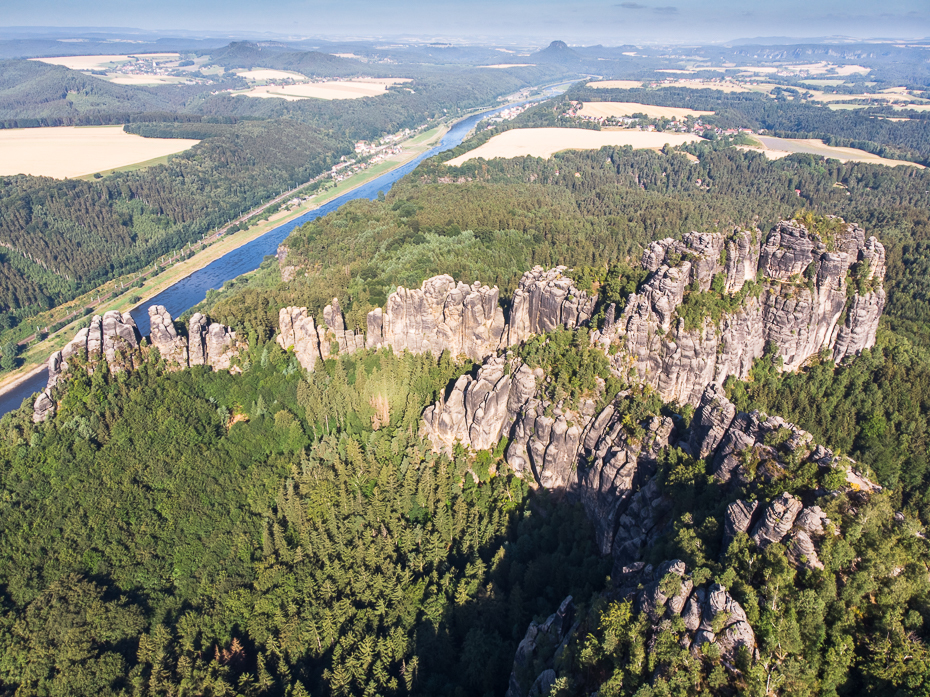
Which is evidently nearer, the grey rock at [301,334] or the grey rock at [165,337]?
the grey rock at [165,337]

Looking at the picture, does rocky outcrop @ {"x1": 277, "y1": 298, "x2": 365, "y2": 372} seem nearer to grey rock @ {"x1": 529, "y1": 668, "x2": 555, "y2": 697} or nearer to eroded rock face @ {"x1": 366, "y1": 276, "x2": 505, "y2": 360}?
eroded rock face @ {"x1": 366, "y1": 276, "x2": 505, "y2": 360}

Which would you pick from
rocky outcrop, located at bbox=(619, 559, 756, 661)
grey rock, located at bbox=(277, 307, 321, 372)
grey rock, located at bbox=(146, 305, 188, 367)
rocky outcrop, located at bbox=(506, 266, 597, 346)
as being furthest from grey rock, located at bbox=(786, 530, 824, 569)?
grey rock, located at bbox=(146, 305, 188, 367)

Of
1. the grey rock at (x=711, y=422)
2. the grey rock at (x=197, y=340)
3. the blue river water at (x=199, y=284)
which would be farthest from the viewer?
the blue river water at (x=199, y=284)

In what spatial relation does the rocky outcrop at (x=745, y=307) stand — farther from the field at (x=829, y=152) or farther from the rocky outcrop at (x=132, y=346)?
the field at (x=829, y=152)

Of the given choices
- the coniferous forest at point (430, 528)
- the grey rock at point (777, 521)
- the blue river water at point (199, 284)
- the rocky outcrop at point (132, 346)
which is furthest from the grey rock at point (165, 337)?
the grey rock at point (777, 521)

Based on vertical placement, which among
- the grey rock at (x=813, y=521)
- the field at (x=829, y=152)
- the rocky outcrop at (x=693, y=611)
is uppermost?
the field at (x=829, y=152)

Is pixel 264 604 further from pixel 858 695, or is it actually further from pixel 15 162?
pixel 15 162
